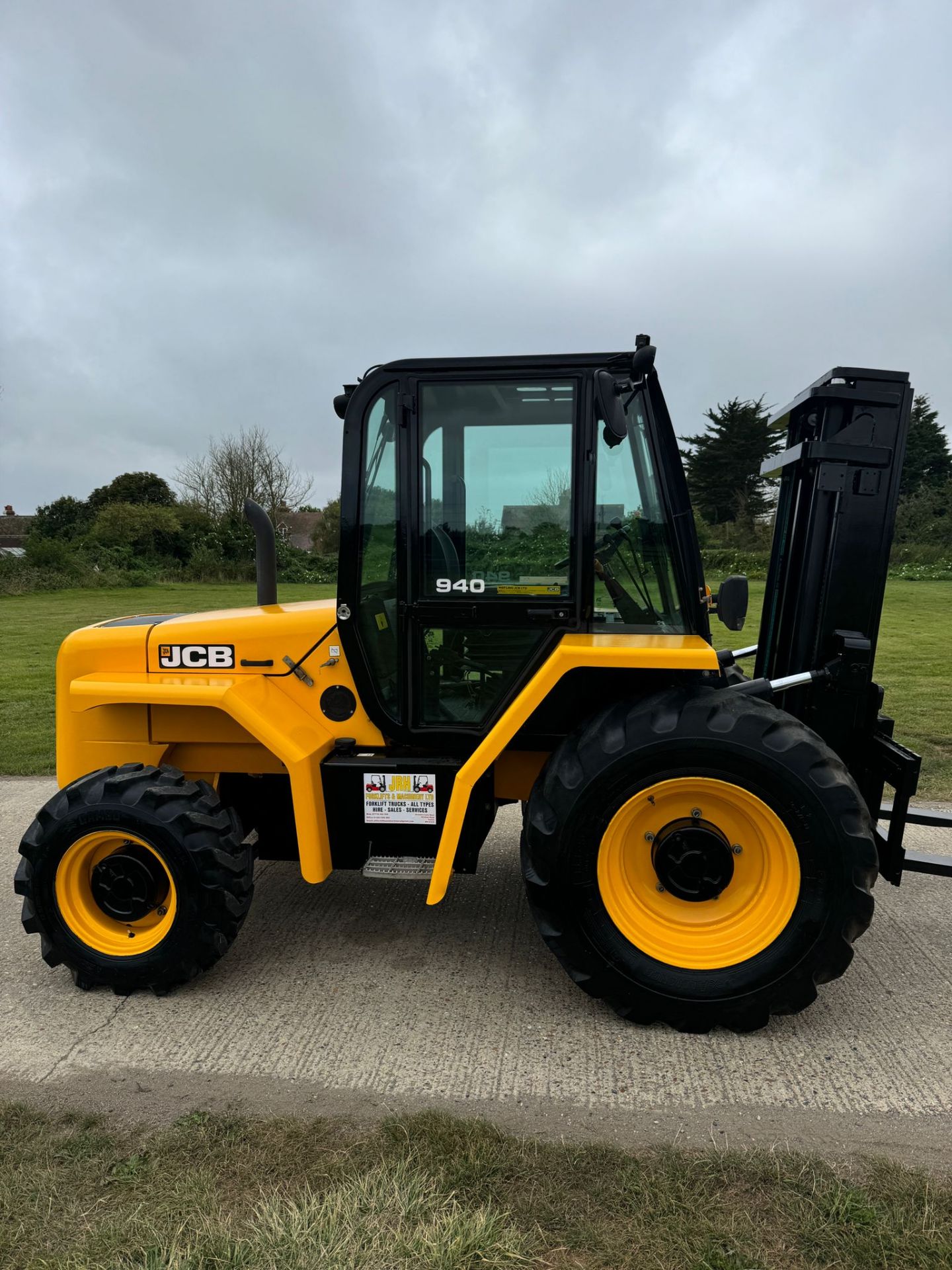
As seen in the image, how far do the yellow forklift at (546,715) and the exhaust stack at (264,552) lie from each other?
0.25 meters

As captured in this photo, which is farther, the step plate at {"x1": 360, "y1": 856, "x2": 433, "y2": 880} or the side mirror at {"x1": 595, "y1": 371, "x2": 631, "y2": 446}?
the step plate at {"x1": 360, "y1": 856, "x2": 433, "y2": 880}

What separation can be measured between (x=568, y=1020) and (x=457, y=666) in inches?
54.6

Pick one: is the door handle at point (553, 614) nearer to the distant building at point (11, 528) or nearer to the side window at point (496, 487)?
the side window at point (496, 487)

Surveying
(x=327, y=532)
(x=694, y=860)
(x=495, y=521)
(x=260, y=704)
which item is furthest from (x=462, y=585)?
(x=327, y=532)

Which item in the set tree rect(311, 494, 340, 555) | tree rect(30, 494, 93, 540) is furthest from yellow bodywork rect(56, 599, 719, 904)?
tree rect(30, 494, 93, 540)

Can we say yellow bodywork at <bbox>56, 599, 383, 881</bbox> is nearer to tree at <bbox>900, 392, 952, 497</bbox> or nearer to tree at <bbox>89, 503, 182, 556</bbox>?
tree at <bbox>89, 503, 182, 556</bbox>

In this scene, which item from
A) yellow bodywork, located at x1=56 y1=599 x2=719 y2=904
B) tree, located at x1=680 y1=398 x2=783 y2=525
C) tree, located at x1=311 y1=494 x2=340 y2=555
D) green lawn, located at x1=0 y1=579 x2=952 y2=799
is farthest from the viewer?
tree, located at x1=680 y1=398 x2=783 y2=525

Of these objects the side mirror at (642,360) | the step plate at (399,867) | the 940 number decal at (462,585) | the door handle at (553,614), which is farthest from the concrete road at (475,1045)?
the side mirror at (642,360)

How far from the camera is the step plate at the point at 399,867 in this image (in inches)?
128

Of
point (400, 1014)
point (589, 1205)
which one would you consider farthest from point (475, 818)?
point (589, 1205)

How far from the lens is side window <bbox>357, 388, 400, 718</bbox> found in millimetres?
3176

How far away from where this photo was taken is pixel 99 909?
3311 mm

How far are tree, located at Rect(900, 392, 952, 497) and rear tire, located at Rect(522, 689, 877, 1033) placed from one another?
119 ft

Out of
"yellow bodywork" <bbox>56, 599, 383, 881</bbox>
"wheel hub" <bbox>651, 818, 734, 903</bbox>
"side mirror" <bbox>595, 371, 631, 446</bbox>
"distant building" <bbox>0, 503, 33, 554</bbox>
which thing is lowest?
"distant building" <bbox>0, 503, 33, 554</bbox>
